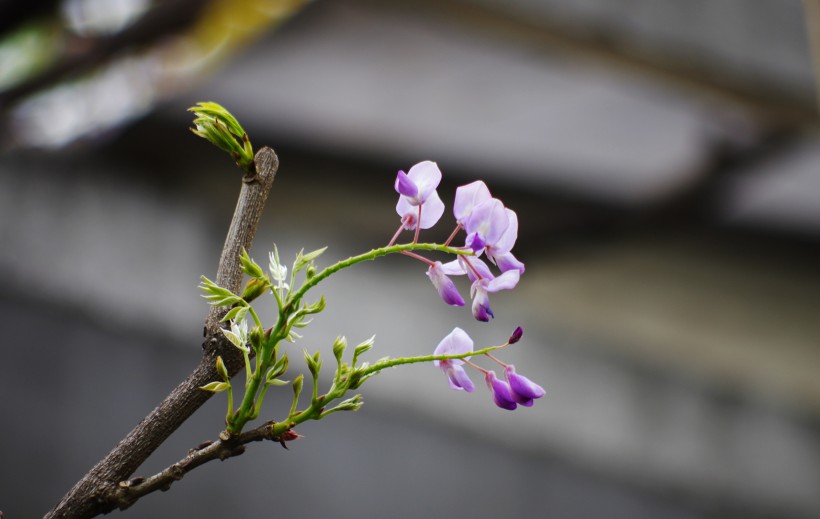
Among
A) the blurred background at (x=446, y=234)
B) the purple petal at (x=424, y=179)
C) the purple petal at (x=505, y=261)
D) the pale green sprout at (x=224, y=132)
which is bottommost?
the pale green sprout at (x=224, y=132)

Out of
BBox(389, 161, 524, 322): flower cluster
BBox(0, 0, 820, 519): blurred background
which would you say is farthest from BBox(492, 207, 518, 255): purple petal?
BBox(0, 0, 820, 519): blurred background

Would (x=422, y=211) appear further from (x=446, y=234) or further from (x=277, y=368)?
(x=446, y=234)

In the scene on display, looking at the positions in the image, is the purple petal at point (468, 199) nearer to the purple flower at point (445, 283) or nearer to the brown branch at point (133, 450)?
the purple flower at point (445, 283)

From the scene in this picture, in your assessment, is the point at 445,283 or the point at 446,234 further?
the point at 446,234

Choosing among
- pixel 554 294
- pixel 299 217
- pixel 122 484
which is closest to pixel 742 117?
pixel 554 294

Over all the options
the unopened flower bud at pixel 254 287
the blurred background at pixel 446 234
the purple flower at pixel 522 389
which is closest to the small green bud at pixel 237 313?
the unopened flower bud at pixel 254 287

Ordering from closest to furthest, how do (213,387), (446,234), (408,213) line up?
(213,387) → (408,213) → (446,234)

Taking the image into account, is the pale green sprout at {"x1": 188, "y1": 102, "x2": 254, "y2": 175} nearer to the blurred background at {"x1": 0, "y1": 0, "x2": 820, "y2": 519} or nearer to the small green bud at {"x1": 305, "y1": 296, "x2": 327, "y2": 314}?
the small green bud at {"x1": 305, "y1": 296, "x2": 327, "y2": 314}

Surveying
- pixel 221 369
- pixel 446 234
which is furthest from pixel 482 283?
pixel 446 234
